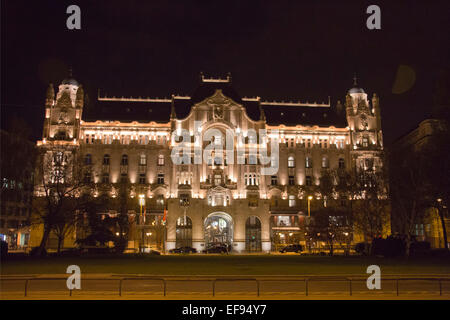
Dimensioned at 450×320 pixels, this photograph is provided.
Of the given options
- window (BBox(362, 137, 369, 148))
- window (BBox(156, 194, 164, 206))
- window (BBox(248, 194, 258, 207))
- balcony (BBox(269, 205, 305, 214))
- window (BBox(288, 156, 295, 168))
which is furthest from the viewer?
window (BBox(362, 137, 369, 148))

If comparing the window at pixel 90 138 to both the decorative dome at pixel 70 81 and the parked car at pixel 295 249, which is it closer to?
the decorative dome at pixel 70 81

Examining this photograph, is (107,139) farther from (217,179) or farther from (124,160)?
(217,179)

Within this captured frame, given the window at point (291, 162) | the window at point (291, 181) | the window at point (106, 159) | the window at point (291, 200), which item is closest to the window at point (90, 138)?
the window at point (106, 159)

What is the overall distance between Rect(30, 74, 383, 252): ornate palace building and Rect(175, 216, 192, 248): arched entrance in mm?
190

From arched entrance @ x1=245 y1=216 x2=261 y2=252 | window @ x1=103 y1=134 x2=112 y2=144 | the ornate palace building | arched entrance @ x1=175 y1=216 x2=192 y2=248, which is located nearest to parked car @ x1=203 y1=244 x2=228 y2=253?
the ornate palace building

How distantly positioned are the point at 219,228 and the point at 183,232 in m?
7.48

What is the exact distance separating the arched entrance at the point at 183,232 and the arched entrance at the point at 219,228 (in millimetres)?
3674

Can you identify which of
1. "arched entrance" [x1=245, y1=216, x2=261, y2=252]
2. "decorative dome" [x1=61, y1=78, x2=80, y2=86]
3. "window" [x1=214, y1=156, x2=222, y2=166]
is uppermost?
"decorative dome" [x1=61, y1=78, x2=80, y2=86]

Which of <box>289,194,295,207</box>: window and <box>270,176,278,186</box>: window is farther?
<box>270,176,278,186</box>: window

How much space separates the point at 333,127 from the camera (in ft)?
321

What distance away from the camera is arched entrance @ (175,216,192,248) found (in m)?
88.4

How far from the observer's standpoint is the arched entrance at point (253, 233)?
8994 cm

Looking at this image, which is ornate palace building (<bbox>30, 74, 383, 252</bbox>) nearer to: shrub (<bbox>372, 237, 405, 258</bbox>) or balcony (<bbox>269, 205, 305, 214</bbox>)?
balcony (<bbox>269, 205, 305, 214</bbox>)
